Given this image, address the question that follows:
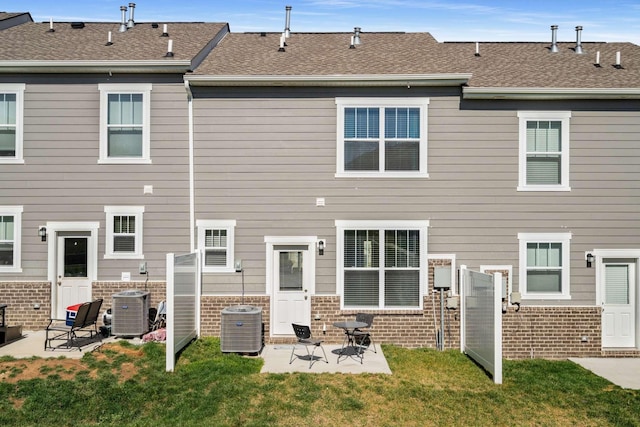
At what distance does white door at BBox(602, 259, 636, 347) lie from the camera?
12.5 m

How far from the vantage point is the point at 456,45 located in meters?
15.8

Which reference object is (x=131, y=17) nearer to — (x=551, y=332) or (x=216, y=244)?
(x=216, y=244)

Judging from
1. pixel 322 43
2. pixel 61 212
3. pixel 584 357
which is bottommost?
pixel 584 357

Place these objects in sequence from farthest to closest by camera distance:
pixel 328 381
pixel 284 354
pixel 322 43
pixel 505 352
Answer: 1. pixel 322 43
2. pixel 505 352
3. pixel 284 354
4. pixel 328 381

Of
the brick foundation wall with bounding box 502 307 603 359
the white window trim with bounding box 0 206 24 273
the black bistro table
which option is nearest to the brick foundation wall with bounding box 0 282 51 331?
the white window trim with bounding box 0 206 24 273

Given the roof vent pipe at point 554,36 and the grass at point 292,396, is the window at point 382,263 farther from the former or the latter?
the roof vent pipe at point 554,36

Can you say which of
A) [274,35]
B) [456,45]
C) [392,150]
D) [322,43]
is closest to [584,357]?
[392,150]

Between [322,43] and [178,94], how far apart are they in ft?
14.8

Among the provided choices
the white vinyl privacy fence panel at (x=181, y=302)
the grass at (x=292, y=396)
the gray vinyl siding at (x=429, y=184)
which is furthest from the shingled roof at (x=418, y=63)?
the grass at (x=292, y=396)

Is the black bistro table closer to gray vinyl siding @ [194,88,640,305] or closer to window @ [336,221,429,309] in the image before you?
window @ [336,221,429,309]

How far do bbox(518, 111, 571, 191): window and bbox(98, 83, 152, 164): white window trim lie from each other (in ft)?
27.4

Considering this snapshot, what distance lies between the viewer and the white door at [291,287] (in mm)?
→ 12438

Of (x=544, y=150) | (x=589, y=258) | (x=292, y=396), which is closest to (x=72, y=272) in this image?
(x=292, y=396)

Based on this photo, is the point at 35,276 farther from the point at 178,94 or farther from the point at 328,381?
the point at 328,381
